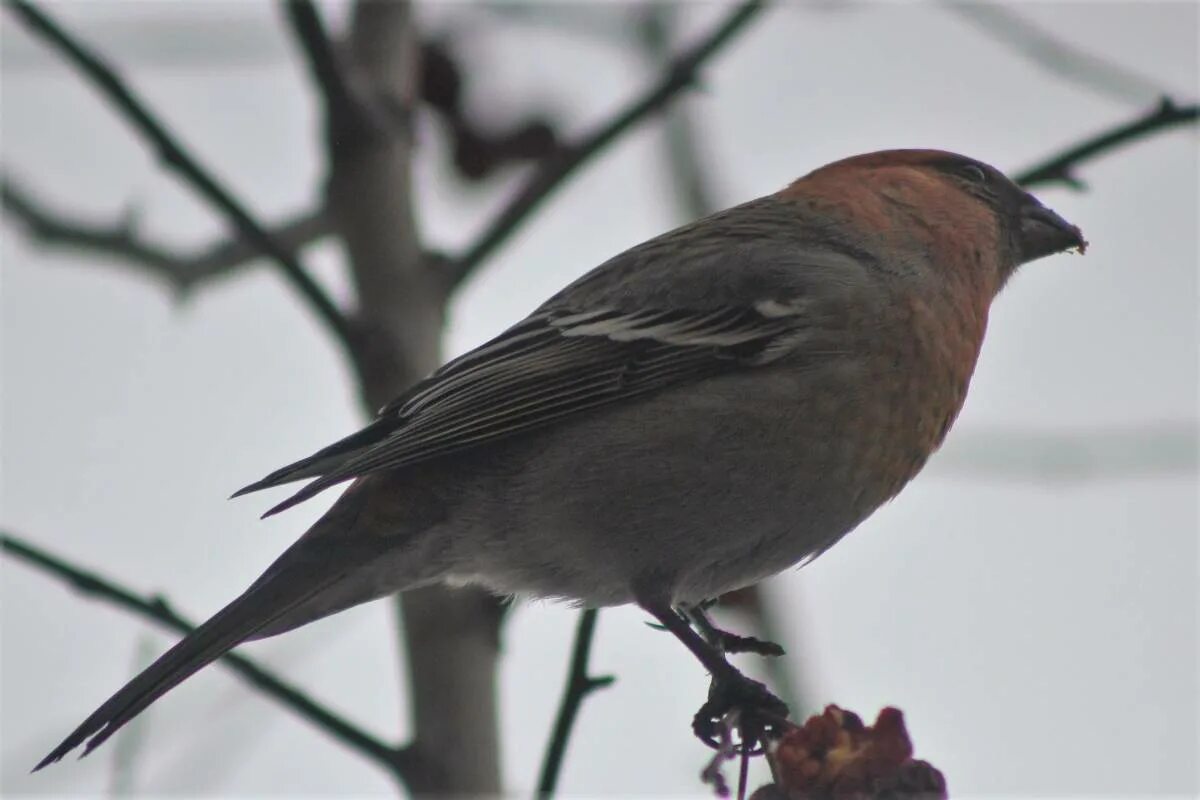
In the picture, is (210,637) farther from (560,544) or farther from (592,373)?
(592,373)

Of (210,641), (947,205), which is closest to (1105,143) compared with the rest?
(947,205)

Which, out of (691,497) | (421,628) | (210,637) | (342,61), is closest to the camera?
(210,637)

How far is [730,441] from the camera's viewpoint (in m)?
4.19

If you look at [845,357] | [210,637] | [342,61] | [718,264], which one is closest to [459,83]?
[342,61]

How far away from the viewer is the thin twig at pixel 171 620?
11.3 ft

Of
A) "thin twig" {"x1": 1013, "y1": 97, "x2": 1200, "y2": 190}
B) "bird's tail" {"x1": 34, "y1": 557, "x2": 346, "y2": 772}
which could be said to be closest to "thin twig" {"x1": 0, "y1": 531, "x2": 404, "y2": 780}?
"bird's tail" {"x1": 34, "y1": 557, "x2": 346, "y2": 772}

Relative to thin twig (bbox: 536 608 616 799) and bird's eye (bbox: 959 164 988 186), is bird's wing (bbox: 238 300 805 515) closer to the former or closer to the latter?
thin twig (bbox: 536 608 616 799)

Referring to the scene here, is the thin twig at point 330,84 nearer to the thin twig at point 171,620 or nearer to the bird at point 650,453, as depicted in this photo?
the bird at point 650,453

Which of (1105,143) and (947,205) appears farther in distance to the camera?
(947,205)

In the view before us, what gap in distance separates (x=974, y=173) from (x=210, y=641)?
3.22 meters

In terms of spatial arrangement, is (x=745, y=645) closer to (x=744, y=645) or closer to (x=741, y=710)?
(x=744, y=645)

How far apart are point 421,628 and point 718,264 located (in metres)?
1.49

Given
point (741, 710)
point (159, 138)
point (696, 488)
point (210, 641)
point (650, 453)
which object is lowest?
point (741, 710)

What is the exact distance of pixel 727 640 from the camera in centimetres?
401
